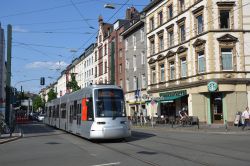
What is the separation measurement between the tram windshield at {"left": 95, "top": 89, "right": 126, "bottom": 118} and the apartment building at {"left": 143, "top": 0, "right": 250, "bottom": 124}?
53.2ft

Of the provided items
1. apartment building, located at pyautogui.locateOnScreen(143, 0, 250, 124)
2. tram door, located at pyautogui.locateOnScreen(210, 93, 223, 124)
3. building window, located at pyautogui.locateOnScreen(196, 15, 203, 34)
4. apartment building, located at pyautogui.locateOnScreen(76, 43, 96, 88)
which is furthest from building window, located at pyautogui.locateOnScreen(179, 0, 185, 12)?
apartment building, located at pyautogui.locateOnScreen(76, 43, 96, 88)

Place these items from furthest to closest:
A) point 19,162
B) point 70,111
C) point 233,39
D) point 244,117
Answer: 1. point 233,39
2. point 244,117
3. point 70,111
4. point 19,162

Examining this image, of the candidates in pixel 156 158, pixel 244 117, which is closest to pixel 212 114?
pixel 244 117

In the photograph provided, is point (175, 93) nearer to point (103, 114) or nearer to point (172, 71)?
point (172, 71)

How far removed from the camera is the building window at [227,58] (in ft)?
115

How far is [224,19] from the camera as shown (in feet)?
116

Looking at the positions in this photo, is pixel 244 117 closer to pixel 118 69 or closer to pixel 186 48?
pixel 186 48

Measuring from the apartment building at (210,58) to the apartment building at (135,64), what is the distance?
33.2ft

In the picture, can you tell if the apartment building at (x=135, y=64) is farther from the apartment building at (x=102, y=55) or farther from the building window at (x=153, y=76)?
the apartment building at (x=102, y=55)

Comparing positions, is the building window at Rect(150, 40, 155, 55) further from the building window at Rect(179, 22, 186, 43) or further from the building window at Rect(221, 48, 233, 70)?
the building window at Rect(221, 48, 233, 70)

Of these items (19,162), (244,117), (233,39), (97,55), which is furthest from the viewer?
(97,55)

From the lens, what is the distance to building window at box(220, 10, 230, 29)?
35.2 meters

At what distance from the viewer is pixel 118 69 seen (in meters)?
64.1

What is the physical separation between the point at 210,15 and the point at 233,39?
2.92 metres
